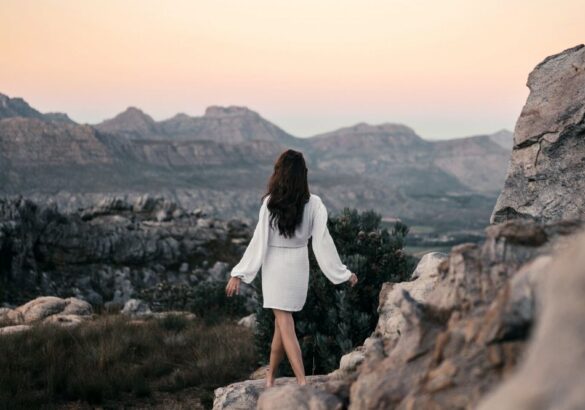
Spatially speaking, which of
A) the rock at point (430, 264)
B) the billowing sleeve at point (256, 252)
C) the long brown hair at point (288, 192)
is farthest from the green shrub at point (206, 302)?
the rock at point (430, 264)

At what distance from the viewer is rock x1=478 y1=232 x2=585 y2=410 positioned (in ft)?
6.75

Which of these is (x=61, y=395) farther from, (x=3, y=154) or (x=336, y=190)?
(x=336, y=190)

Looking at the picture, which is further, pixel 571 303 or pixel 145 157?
pixel 145 157

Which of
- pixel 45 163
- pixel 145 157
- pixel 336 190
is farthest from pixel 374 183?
pixel 45 163

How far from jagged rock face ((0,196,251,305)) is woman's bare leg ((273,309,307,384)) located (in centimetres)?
1375

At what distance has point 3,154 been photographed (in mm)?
127812

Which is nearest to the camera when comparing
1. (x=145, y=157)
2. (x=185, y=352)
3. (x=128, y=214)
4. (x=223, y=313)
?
Answer: (x=185, y=352)

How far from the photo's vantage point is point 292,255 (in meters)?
5.88

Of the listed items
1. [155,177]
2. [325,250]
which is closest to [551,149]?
[325,250]

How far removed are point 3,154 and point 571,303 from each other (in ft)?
467

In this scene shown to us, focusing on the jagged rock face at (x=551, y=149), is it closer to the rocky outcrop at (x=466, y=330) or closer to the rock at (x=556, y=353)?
the rocky outcrop at (x=466, y=330)

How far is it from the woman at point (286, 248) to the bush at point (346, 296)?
157cm

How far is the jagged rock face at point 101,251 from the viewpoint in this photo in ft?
63.7

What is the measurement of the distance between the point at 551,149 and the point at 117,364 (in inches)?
261
